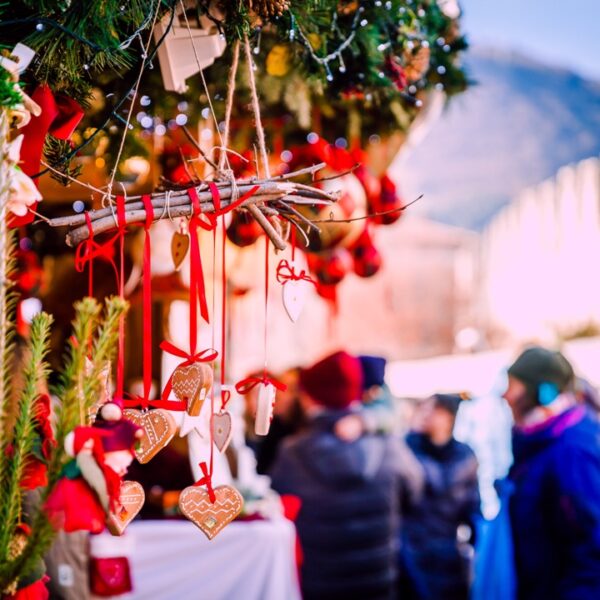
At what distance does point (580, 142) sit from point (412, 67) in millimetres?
39226

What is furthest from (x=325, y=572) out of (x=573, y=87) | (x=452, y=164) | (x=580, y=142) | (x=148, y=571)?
(x=573, y=87)

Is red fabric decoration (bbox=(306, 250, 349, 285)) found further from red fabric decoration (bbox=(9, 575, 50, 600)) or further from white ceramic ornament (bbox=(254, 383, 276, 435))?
red fabric decoration (bbox=(9, 575, 50, 600))

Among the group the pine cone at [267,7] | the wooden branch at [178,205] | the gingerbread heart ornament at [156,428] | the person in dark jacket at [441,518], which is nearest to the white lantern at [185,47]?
the pine cone at [267,7]

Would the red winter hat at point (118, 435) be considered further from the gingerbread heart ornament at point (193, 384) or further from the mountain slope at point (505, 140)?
the mountain slope at point (505, 140)

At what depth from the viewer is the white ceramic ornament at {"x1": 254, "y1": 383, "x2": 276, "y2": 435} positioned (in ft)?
4.78

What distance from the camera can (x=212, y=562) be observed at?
3.01 metres

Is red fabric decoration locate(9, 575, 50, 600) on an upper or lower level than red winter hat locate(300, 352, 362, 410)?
lower

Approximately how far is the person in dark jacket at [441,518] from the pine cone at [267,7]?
10.3 ft

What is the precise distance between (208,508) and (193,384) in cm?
21

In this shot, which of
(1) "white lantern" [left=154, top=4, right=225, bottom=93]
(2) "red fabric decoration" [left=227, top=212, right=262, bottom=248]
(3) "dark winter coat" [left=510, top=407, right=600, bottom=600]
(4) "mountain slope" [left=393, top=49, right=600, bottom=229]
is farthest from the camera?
(4) "mountain slope" [left=393, top=49, right=600, bottom=229]

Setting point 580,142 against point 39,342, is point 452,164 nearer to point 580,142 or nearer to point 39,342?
point 580,142

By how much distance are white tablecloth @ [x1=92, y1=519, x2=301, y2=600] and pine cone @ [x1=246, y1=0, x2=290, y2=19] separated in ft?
6.87

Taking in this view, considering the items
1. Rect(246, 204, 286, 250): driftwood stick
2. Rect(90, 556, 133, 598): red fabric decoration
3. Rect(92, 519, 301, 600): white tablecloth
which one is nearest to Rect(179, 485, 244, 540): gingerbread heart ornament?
Rect(246, 204, 286, 250): driftwood stick

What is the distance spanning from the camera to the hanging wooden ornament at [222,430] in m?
1.39
